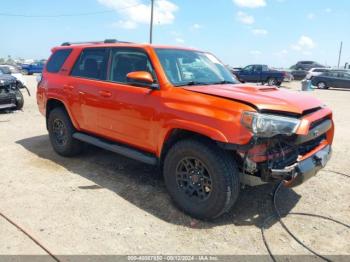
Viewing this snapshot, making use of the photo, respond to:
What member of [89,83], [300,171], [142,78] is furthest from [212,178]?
[89,83]

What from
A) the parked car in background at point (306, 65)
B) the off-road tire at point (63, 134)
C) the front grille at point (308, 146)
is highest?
the parked car in background at point (306, 65)

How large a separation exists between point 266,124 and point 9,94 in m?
9.02

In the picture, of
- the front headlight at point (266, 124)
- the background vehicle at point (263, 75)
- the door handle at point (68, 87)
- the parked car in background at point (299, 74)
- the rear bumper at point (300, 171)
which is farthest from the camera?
the parked car in background at point (299, 74)

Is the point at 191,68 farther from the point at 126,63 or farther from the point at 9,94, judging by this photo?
the point at 9,94

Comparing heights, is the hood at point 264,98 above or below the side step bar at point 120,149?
above

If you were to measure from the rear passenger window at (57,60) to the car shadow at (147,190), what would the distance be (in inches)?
58.2

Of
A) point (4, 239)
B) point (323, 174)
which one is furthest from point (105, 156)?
point (323, 174)

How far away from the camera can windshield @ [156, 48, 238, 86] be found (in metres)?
4.24

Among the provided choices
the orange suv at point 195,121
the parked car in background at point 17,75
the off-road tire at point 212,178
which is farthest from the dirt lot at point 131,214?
the parked car in background at point 17,75

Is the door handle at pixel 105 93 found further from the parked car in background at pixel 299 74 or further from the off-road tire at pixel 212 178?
the parked car in background at pixel 299 74

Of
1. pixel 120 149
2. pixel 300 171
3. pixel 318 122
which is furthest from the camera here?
pixel 120 149

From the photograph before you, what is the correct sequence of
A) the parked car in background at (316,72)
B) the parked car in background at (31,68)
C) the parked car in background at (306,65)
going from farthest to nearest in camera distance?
the parked car in background at (306,65), the parked car in background at (31,68), the parked car in background at (316,72)

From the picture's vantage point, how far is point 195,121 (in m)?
3.57

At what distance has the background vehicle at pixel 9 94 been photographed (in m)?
9.97
